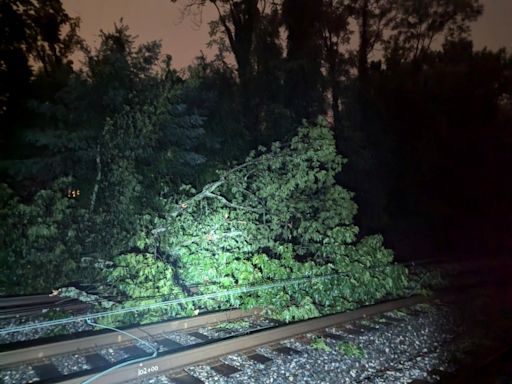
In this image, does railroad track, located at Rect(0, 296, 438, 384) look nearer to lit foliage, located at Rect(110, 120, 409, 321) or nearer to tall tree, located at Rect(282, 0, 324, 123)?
lit foliage, located at Rect(110, 120, 409, 321)

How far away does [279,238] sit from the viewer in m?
9.64

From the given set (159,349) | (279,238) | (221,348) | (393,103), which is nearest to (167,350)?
(159,349)

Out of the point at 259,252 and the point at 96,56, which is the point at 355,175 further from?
the point at 96,56

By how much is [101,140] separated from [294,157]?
14.6 ft

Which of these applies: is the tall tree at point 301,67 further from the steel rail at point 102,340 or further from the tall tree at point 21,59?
the steel rail at point 102,340

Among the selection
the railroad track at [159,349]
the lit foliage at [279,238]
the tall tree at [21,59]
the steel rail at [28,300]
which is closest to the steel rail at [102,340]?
the railroad track at [159,349]

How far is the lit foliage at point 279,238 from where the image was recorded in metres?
7.89

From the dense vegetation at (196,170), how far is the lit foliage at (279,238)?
0.03m

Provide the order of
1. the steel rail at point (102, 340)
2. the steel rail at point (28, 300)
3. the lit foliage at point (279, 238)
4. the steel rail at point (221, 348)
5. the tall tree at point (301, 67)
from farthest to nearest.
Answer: the tall tree at point (301, 67)
the lit foliage at point (279, 238)
the steel rail at point (28, 300)
the steel rail at point (102, 340)
the steel rail at point (221, 348)

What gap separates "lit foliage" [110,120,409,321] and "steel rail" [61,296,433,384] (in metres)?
0.47

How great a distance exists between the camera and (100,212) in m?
9.64

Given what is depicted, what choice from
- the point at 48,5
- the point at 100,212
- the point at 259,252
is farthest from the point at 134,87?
the point at 48,5

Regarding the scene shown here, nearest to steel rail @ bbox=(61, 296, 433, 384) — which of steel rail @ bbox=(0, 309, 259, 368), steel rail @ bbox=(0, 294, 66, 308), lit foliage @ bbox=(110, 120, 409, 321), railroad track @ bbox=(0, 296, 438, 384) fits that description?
railroad track @ bbox=(0, 296, 438, 384)

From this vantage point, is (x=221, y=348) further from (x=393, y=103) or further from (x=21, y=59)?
(x=393, y=103)
